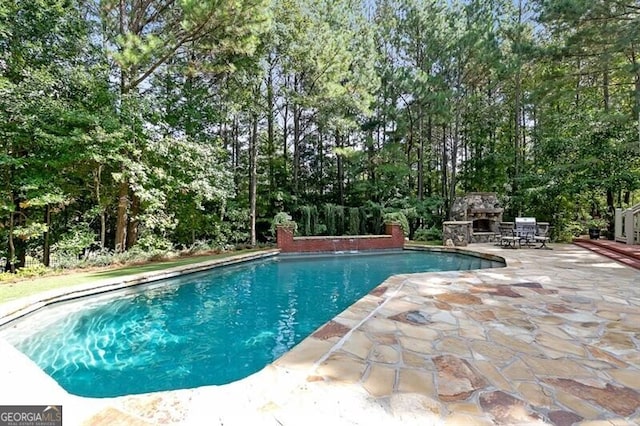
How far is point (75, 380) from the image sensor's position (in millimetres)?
2834

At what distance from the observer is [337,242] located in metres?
12.0

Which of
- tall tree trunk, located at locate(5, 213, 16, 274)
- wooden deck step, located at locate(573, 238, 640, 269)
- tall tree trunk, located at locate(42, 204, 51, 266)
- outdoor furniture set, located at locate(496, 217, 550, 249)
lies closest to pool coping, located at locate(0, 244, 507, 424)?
tall tree trunk, located at locate(5, 213, 16, 274)

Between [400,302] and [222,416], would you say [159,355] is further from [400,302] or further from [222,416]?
[400,302]

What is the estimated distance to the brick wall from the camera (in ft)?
37.7

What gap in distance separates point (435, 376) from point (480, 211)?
12607 mm

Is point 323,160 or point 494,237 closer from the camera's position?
point 494,237

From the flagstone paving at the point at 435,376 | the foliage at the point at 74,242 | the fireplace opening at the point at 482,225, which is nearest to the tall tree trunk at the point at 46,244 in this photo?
the foliage at the point at 74,242

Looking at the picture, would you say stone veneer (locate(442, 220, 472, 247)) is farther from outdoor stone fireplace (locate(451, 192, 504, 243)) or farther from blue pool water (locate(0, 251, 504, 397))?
blue pool water (locate(0, 251, 504, 397))

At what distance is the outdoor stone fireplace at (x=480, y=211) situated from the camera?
43.5ft

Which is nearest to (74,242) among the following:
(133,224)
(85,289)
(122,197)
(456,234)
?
(122,197)

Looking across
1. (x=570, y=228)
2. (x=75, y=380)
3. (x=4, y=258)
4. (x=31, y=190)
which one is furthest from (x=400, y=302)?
(x=570, y=228)

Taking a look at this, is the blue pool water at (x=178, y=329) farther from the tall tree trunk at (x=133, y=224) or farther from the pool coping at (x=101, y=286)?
the tall tree trunk at (x=133, y=224)

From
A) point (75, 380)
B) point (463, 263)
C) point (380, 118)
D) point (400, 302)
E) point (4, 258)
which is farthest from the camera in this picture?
point (380, 118)

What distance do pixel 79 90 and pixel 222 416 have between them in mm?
9892
